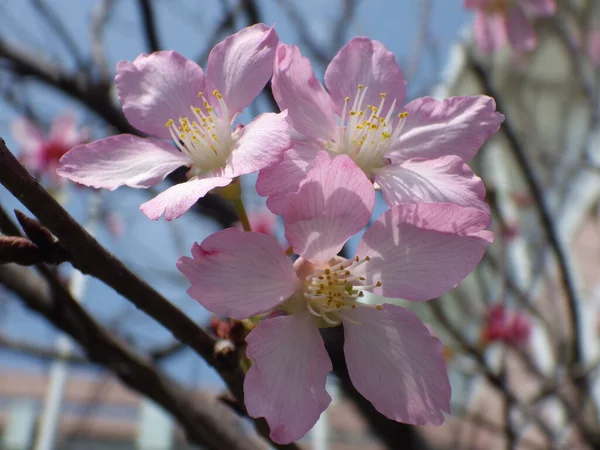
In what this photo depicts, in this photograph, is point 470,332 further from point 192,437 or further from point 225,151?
point 225,151

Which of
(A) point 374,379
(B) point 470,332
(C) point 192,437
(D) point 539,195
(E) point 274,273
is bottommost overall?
(B) point 470,332

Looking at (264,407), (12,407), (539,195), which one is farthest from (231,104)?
(12,407)

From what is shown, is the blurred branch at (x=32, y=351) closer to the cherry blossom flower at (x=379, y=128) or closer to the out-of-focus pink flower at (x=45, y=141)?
the out-of-focus pink flower at (x=45, y=141)

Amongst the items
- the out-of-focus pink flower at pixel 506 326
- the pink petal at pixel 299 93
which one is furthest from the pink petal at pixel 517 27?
the pink petal at pixel 299 93

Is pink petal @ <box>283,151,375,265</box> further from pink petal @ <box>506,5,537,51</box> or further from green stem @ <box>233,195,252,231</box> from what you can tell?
pink petal @ <box>506,5,537,51</box>

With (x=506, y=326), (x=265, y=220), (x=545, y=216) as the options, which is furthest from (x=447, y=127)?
(x=506, y=326)

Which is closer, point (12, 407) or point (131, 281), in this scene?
point (131, 281)

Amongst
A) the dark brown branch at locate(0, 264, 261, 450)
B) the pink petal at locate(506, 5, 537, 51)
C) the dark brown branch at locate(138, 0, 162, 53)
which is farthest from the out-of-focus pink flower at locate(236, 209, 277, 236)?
the pink petal at locate(506, 5, 537, 51)
